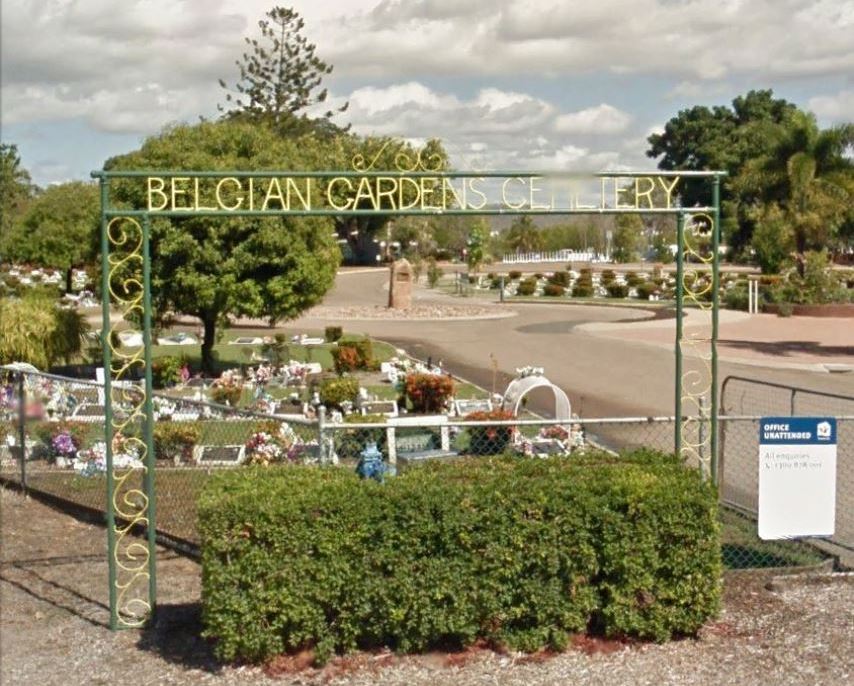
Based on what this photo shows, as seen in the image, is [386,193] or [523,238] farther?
[523,238]

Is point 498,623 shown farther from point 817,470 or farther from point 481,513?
point 817,470

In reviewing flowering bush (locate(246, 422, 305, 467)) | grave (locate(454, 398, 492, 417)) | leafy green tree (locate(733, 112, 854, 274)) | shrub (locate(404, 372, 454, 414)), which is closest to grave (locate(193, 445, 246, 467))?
flowering bush (locate(246, 422, 305, 467))

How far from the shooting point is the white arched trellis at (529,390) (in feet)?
46.8

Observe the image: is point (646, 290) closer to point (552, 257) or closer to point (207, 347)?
Result: point (207, 347)

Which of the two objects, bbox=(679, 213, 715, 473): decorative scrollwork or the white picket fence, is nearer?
bbox=(679, 213, 715, 473): decorative scrollwork

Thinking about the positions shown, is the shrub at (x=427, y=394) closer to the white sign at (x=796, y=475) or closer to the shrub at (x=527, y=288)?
the white sign at (x=796, y=475)

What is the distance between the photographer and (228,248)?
2119 centimetres

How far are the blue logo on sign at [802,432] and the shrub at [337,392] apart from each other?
33.2 feet

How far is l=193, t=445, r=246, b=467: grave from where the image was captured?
40.5 feet

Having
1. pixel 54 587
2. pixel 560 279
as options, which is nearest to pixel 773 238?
pixel 560 279

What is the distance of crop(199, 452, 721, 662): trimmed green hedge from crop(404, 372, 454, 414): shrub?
414 inches

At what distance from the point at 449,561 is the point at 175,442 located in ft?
20.8

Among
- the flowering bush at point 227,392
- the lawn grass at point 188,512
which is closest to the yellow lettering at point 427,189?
the lawn grass at point 188,512

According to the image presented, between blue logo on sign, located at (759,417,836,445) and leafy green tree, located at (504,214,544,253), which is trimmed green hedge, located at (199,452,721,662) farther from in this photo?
leafy green tree, located at (504,214,544,253)
